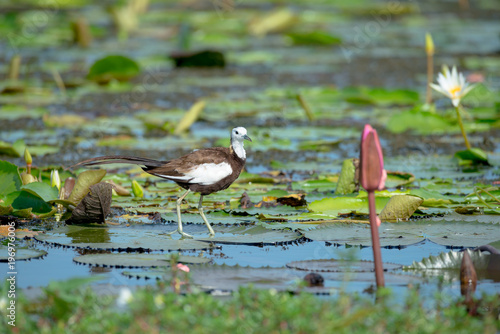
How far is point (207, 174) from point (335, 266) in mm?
989

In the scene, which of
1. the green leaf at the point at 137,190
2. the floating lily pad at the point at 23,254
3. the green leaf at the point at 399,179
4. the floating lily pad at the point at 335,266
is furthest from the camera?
the green leaf at the point at 399,179

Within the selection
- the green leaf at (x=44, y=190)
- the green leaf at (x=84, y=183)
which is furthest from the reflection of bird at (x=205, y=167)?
the green leaf at (x=44, y=190)

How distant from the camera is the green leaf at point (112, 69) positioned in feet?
36.3

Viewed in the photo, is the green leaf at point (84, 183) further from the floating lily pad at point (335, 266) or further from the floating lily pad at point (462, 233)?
the floating lily pad at point (462, 233)

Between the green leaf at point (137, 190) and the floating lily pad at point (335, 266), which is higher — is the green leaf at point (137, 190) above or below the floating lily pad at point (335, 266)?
above

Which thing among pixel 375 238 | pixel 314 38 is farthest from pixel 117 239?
pixel 314 38

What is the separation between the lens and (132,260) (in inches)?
150

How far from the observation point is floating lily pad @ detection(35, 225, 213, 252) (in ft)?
13.5

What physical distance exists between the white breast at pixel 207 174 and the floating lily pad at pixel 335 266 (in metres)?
0.76

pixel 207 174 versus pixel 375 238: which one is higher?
pixel 207 174

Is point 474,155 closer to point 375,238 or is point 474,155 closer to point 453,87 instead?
point 453,87

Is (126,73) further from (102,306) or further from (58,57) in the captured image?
(102,306)

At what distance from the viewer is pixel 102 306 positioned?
9.83 feet

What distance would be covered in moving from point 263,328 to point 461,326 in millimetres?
728
